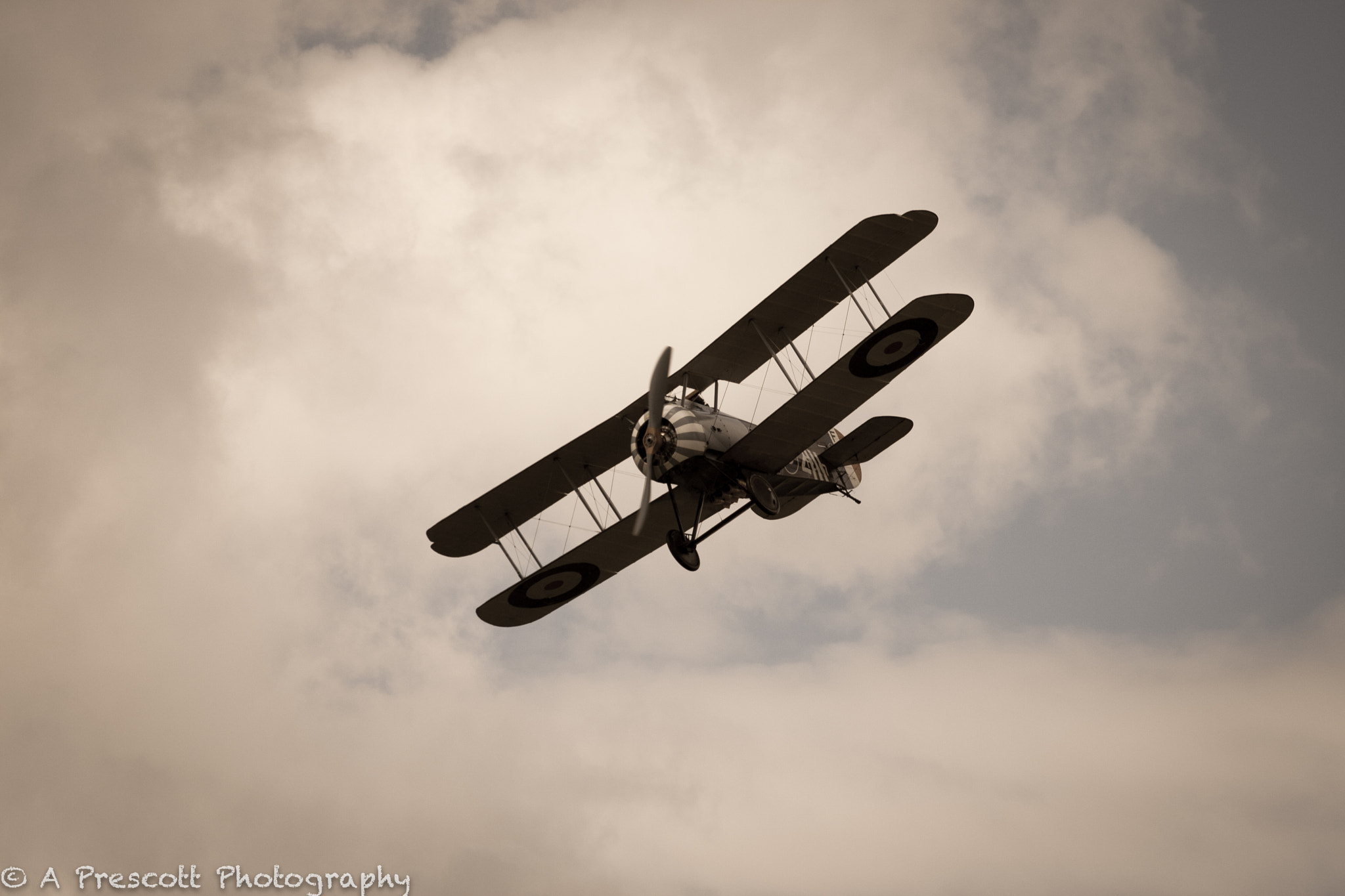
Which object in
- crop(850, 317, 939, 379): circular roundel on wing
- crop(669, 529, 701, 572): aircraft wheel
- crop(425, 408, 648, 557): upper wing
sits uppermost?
crop(425, 408, 648, 557): upper wing

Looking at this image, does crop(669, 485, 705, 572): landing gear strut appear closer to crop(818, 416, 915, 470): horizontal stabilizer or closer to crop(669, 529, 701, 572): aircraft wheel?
crop(669, 529, 701, 572): aircraft wheel

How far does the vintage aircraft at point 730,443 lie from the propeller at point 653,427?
22mm

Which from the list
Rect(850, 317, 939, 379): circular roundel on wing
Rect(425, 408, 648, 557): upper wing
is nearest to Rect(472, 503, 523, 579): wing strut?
Rect(425, 408, 648, 557): upper wing

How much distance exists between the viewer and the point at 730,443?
62.1 ft

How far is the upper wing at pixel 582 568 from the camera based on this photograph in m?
20.6

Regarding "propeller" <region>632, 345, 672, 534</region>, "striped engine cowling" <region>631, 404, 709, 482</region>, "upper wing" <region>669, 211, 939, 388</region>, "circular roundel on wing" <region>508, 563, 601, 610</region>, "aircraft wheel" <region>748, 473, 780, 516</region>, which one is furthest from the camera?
"circular roundel on wing" <region>508, 563, 601, 610</region>

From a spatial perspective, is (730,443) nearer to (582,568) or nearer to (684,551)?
(684,551)

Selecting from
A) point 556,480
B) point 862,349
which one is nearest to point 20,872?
point 556,480

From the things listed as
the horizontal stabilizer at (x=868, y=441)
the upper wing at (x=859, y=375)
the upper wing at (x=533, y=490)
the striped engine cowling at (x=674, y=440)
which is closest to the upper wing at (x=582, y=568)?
the upper wing at (x=533, y=490)

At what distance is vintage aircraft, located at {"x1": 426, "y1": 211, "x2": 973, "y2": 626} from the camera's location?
18172 millimetres

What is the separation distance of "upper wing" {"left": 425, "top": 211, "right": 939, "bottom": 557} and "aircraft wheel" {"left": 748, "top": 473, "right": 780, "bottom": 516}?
2.13 meters

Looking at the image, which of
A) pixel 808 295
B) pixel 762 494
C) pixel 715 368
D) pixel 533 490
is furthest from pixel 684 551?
pixel 808 295

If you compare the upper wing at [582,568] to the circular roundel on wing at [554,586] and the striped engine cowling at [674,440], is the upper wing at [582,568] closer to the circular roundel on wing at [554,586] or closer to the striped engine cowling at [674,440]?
the circular roundel on wing at [554,586]

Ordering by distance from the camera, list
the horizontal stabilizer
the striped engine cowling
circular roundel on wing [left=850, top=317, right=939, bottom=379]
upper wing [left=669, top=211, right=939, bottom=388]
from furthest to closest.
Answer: the horizontal stabilizer < upper wing [left=669, top=211, right=939, bottom=388] < the striped engine cowling < circular roundel on wing [left=850, top=317, right=939, bottom=379]
